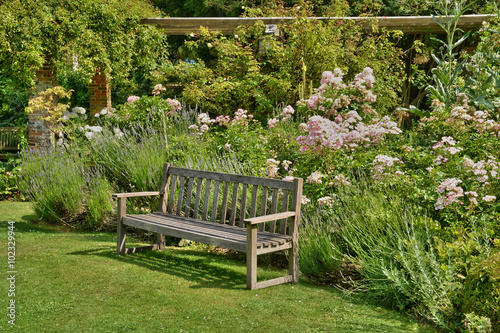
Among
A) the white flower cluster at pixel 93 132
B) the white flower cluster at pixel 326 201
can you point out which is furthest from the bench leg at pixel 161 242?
the white flower cluster at pixel 93 132

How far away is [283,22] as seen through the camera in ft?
31.9

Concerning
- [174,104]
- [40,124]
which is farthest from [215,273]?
[40,124]

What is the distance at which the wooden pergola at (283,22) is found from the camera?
9.77 meters

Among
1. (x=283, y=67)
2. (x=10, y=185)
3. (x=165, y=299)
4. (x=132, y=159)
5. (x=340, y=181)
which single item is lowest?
(x=10, y=185)

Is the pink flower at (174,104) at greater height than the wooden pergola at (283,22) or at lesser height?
lesser

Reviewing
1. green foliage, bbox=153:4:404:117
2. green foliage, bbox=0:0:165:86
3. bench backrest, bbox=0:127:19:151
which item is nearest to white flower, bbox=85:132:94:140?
green foliage, bbox=153:4:404:117

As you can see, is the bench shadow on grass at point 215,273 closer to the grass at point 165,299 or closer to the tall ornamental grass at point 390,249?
the grass at point 165,299

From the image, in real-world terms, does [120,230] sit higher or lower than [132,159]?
lower

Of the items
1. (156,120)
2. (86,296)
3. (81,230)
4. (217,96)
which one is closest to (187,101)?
(217,96)

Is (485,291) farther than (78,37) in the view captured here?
No

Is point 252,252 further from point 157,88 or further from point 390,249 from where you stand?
point 157,88

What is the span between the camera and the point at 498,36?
6.71 meters

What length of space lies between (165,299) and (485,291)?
2.20m

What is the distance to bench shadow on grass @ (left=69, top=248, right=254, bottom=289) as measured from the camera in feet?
14.4
